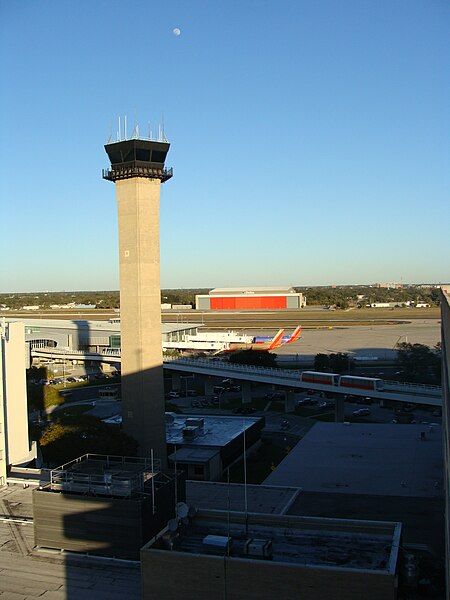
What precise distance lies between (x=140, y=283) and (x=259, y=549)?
92.6 feet

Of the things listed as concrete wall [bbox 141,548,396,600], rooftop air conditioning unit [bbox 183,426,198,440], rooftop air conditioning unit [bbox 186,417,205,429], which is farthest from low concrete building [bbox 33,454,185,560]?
rooftop air conditioning unit [bbox 186,417,205,429]

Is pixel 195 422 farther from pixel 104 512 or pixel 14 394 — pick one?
pixel 104 512

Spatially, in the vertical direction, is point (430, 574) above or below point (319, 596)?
below

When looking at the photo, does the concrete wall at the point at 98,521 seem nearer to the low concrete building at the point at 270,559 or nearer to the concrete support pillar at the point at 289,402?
the low concrete building at the point at 270,559

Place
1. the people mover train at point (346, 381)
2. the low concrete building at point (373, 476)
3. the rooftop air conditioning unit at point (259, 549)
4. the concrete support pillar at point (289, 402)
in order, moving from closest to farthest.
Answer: the rooftop air conditioning unit at point (259, 549) < the low concrete building at point (373, 476) < the people mover train at point (346, 381) < the concrete support pillar at point (289, 402)

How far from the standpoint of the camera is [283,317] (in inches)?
6663

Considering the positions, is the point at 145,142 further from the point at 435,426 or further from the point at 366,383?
the point at 435,426

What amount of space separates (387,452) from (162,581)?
1189 inches

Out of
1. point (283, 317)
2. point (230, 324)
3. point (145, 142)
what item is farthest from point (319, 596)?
point (283, 317)

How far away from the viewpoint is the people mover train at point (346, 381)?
54719 mm

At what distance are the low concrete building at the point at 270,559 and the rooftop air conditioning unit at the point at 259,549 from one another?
0.03 metres

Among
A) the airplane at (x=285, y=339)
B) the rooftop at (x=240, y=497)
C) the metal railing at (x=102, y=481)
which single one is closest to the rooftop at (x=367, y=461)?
the rooftop at (x=240, y=497)

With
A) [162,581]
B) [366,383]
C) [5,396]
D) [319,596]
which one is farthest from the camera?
[366,383]

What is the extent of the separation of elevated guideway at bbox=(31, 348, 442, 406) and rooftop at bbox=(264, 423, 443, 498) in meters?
2.59
